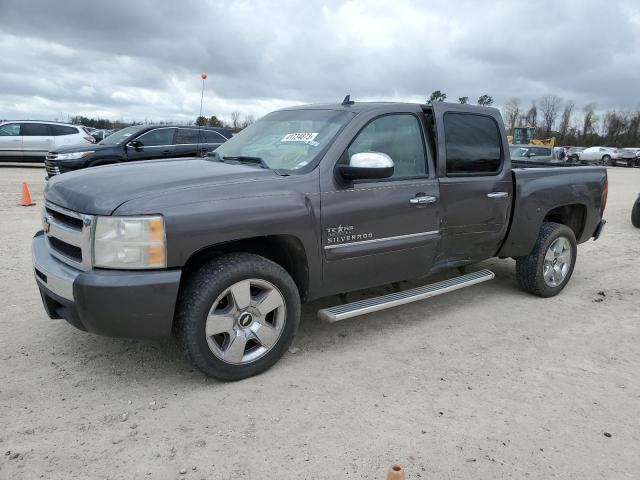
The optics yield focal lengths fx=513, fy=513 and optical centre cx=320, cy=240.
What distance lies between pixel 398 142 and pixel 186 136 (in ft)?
29.0

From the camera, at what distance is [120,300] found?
2828mm

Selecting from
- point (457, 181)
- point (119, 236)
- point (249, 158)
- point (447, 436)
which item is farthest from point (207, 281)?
point (457, 181)

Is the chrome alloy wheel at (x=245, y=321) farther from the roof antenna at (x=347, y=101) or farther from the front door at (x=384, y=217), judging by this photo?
the roof antenna at (x=347, y=101)

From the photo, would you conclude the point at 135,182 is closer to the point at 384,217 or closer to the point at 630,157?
the point at 384,217

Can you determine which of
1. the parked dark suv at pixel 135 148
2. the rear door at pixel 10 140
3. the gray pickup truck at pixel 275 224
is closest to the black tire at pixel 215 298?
the gray pickup truck at pixel 275 224

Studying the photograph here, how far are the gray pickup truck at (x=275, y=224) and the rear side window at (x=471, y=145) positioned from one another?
0.06 feet

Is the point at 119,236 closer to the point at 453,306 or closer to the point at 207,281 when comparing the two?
the point at 207,281

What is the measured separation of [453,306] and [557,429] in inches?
80.9

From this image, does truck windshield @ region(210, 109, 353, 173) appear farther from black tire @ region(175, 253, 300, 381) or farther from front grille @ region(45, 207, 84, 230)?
front grille @ region(45, 207, 84, 230)

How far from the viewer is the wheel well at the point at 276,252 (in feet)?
10.8

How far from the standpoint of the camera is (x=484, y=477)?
247cm

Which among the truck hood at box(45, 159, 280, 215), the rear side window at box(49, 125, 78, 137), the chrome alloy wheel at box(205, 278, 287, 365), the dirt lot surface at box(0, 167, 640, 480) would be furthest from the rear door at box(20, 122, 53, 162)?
the chrome alloy wheel at box(205, 278, 287, 365)

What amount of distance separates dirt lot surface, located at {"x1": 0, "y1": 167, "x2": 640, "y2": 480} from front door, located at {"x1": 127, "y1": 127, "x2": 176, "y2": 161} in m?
7.14

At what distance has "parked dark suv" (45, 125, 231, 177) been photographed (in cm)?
1120
